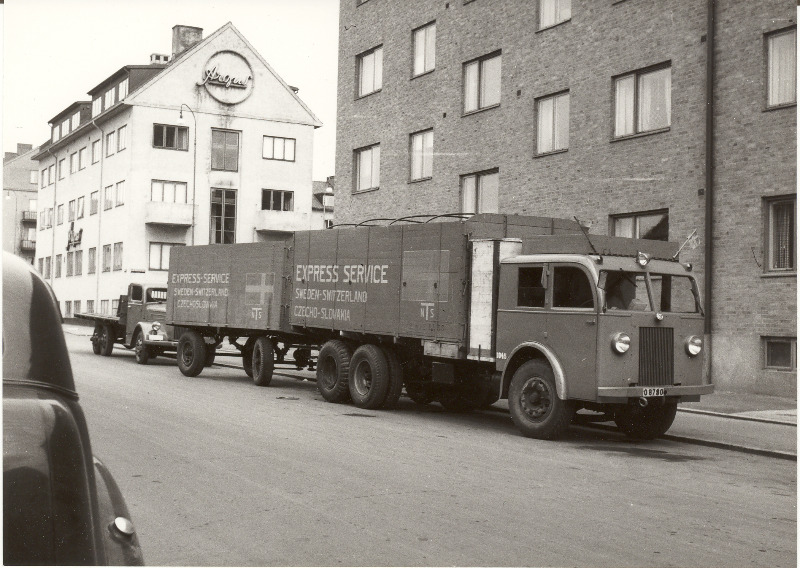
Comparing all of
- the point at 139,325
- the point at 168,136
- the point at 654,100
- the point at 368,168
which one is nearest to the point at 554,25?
the point at 654,100

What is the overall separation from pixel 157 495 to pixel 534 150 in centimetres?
1786

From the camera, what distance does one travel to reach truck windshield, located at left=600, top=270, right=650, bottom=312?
1076 centimetres

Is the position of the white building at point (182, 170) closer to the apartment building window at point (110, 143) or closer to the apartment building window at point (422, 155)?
the apartment building window at point (110, 143)

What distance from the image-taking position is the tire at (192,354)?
1920 cm

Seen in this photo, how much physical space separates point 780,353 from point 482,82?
1285 cm

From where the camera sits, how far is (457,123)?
26.1 m

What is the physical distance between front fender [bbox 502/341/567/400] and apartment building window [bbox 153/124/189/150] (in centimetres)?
3672

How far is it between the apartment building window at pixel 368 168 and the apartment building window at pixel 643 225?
10372mm

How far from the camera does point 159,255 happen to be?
4684 centimetres

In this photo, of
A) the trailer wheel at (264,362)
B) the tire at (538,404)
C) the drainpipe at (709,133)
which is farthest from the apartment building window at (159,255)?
the tire at (538,404)

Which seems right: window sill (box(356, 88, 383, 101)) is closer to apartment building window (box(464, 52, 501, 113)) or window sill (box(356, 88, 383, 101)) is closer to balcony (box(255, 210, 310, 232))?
apartment building window (box(464, 52, 501, 113))

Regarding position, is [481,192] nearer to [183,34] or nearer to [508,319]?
[508,319]

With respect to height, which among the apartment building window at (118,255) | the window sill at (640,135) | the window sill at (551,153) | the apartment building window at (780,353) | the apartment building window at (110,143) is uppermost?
the apartment building window at (110,143)

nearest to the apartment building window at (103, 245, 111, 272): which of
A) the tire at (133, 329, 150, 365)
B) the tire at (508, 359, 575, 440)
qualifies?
the tire at (133, 329, 150, 365)
